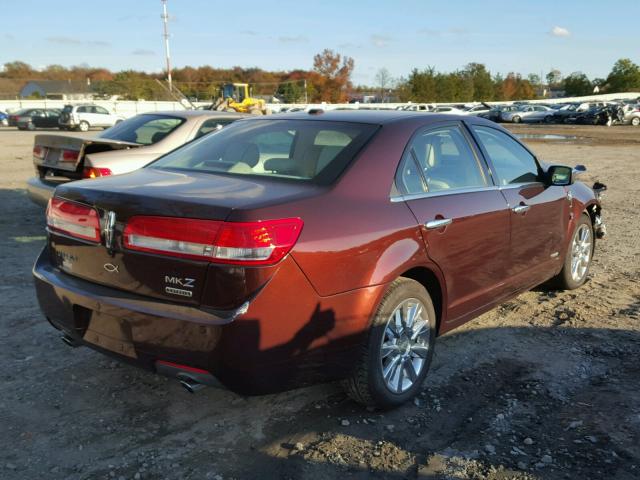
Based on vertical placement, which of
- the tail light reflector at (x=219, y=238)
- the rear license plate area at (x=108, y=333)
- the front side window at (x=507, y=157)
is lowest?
the rear license plate area at (x=108, y=333)

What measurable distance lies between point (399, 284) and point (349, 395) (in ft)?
2.23

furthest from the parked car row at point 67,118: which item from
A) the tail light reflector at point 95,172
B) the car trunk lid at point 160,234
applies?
the car trunk lid at point 160,234

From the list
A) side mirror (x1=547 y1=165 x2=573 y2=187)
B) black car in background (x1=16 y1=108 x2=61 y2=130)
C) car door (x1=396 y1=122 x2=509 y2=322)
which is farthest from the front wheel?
black car in background (x1=16 y1=108 x2=61 y2=130)

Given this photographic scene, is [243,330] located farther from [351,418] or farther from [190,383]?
[351,418]

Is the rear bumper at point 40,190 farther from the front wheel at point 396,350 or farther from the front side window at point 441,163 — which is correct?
the front wheel at point 396,350

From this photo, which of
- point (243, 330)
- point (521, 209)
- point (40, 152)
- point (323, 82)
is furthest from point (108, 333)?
point (323, 82)

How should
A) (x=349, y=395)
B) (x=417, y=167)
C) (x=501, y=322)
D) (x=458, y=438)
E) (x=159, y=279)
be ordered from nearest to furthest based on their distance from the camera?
1. (x=159, y=279)
2. (x=458, y=438)
3. (x=349, y=395)
4. (x=417, y=167)
5. (x=501, y=322)

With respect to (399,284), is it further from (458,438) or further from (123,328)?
(123,328)

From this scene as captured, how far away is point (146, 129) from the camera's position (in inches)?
318

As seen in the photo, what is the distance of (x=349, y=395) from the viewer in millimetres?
3293

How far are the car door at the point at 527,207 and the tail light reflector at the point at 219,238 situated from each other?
2141mm

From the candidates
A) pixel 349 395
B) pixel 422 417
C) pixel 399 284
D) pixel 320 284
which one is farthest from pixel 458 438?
pixel 320 284

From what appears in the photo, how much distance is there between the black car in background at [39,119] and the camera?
1379 inches

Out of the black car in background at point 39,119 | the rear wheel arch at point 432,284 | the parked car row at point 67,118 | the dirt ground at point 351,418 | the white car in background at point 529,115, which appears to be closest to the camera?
the dirt ground at point 351,418
